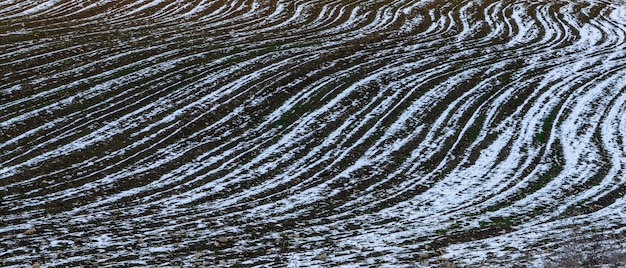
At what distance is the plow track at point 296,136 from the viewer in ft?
42.1

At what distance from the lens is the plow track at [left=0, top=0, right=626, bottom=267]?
12836 millimetres

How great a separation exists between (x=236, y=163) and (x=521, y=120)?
922cm

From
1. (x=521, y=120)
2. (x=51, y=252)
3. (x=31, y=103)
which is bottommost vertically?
(x=521, y=120)

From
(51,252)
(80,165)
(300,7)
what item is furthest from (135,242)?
(300,7)

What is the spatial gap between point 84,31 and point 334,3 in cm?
1372

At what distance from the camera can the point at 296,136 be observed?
19156 mm

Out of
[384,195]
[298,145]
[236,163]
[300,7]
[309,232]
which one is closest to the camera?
[309,232]

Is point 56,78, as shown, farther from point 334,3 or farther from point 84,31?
point 334,3

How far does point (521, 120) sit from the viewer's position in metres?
21.2

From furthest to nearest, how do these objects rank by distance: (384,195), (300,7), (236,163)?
(300,7) < (236,163) < (384,195)

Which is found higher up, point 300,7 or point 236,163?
point 300,7

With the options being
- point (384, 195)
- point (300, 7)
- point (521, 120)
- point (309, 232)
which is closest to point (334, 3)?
point (300, 7)

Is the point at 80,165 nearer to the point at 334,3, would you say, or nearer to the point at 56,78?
the point at 56,78

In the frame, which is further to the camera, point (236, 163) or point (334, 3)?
point (334, 3)
